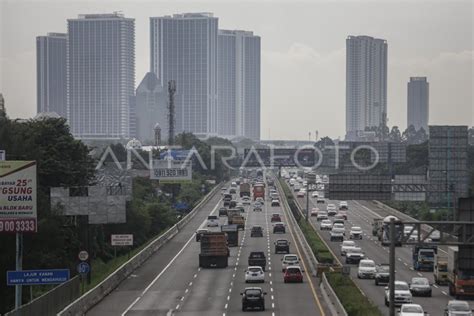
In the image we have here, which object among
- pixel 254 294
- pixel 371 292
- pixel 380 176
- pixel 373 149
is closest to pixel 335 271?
pixel 371 292

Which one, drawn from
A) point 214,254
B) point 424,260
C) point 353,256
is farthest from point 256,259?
point 424,260

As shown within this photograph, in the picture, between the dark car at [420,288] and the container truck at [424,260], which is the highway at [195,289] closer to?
the dark car at [420,288]

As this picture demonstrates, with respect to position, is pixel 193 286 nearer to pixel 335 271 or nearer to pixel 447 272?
pixel 335 271

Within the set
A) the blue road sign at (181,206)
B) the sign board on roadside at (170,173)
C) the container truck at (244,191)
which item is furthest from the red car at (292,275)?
the container truck at (244,191)

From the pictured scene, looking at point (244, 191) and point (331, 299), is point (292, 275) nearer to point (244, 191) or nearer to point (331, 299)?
point (331, 299)

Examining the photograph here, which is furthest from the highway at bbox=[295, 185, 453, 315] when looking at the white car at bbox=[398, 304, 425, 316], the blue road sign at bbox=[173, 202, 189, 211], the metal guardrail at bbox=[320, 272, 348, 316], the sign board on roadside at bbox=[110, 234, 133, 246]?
the blue road sign at bbox=[173, 202, 189, 211]

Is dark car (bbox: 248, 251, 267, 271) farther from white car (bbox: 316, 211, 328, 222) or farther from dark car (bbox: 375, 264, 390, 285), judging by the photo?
white car (bbox: 316, 211, 328, 222)
